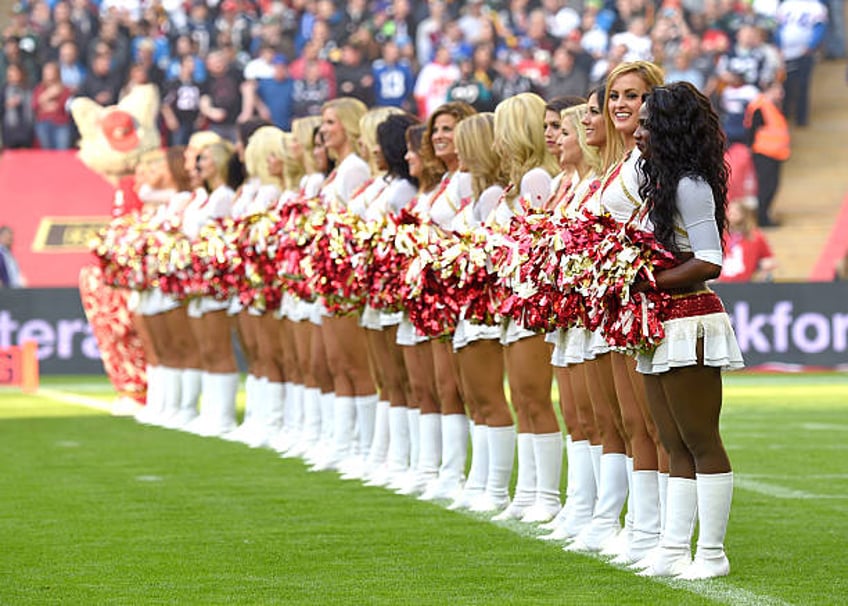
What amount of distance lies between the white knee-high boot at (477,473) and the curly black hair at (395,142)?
1.72 m

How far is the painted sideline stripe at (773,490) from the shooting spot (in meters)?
9.60

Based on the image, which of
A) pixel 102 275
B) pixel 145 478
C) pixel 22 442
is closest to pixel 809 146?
pixel 102 275

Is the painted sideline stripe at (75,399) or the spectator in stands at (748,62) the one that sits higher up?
the spectator in stands at (748,62)

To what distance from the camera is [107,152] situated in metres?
17.2

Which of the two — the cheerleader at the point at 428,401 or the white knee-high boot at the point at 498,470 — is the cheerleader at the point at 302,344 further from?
the white knee-high boot at the point at 498,470

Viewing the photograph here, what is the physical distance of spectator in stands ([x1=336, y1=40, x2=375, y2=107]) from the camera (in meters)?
23.8

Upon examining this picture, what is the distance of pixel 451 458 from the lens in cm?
969

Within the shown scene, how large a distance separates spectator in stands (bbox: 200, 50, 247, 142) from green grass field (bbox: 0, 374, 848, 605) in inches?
423

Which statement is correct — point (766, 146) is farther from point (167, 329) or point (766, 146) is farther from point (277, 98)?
point (167, 329)

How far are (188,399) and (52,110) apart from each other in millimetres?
9684

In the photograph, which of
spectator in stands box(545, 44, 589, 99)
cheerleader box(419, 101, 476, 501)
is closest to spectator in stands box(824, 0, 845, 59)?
spectator in stands box(545, 44, 589, 99)

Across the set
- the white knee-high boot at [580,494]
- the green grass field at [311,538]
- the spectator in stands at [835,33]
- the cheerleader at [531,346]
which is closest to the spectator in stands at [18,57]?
the spectator in stands at [835,33]

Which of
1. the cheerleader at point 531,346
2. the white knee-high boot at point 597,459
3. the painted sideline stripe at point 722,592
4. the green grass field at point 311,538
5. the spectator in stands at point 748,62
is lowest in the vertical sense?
the green grass field at point 311,538

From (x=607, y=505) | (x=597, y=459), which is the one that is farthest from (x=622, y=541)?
(x=597, y=459)
